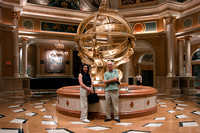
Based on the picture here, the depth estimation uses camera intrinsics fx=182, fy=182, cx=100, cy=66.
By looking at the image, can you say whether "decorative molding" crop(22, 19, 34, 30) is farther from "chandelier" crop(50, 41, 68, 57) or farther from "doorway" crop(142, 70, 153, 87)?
"doorway" crop(142, 70, 153, 87)

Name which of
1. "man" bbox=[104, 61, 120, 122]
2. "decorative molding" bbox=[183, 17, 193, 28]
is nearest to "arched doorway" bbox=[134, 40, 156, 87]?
"decorative molding" bbox=[183, 17, 193, 28]

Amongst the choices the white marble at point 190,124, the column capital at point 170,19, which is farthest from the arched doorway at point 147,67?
the white marble at point 190,124

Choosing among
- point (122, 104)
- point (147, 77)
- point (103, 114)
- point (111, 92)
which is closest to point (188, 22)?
point (147, 77)

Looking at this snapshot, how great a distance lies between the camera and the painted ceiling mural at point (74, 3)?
12695mm

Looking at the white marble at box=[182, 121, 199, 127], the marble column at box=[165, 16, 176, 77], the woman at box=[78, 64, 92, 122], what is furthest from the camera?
the marble column at box=[165, 16, 176, 77]

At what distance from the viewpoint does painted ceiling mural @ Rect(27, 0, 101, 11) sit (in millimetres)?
12695

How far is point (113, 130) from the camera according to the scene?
153 inches

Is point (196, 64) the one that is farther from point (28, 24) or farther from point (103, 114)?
point (103, 114)

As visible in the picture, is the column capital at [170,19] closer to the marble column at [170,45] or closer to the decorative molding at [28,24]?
the marble column at [170,45]

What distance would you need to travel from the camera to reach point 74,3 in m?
13.6

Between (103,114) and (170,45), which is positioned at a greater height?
(170,45)

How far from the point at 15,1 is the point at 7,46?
102 inches

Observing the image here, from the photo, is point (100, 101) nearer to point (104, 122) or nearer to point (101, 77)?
point (104, 122)

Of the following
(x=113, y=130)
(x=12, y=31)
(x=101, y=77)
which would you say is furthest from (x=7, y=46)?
(x=113, y=130)
